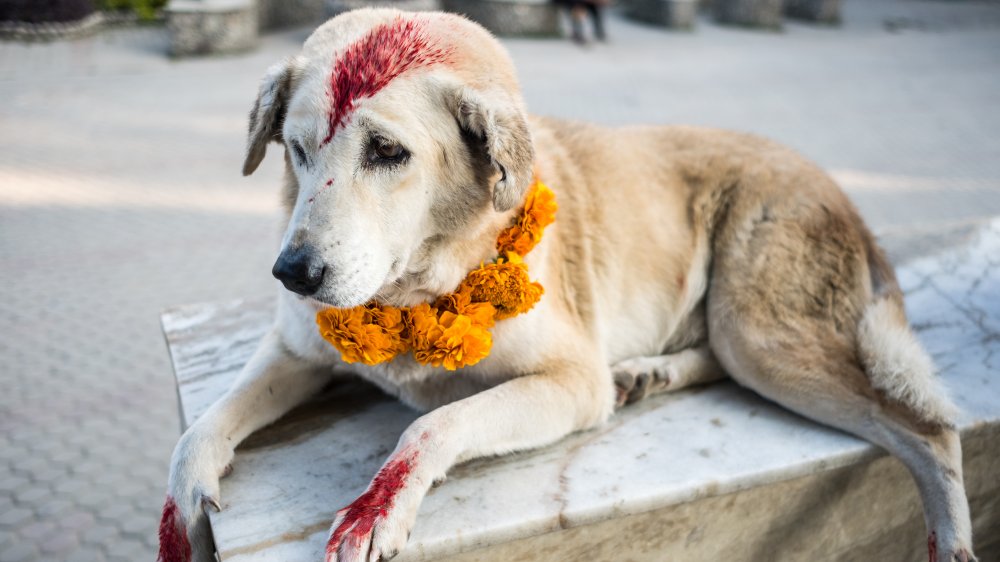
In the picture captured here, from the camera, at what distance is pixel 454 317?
2367 mm

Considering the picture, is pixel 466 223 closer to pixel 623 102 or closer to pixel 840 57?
pixel 623 102

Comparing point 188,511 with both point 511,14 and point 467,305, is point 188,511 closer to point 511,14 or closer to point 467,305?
point 467,305

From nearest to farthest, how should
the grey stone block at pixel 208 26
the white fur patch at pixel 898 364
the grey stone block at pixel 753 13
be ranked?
the white fur patch at pixel 898 364 < the grey stone block at pixel 208 26 < the grey stone block at pixel 753 13

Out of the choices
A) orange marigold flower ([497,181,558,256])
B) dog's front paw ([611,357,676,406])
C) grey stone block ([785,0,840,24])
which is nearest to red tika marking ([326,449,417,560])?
orange marigold flower ([497,181,558,256])

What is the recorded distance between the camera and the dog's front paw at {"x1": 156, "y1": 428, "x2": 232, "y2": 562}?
2158mm

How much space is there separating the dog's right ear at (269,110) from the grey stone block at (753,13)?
42.5 feet

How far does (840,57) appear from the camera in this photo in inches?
475

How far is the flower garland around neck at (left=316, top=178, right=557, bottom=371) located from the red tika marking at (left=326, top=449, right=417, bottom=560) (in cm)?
33

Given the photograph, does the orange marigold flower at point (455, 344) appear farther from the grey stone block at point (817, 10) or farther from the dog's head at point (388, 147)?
the grey stone block at point (817, 10)

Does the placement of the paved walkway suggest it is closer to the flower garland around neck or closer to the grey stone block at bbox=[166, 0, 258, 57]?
the grey stone block at bbox=[166, 0, 258, 57]

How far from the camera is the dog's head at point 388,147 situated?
81.1 inches

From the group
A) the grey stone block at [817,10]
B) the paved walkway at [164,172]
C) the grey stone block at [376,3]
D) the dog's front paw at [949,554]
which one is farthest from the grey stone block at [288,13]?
the dog's front paw at [949,554]

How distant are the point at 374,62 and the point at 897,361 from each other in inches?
74.0

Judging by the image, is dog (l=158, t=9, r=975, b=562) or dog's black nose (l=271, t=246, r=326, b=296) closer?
dog's black nose (l=271, t=246, r=326, b=296)
